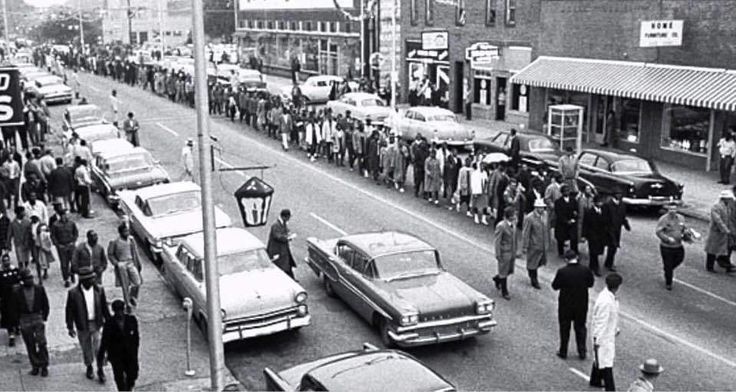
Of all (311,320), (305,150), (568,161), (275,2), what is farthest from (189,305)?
(275,2)

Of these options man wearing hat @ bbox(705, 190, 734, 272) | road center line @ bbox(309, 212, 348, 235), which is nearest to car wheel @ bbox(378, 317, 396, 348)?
road center line @ bbox(309, 212, 348, 235)

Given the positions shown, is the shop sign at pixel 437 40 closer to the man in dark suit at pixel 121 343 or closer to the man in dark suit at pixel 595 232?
the man in dark suit at pixel 595 232

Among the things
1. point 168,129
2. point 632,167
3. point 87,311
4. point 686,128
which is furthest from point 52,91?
point 87,311

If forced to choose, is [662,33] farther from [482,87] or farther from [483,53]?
[482,87]

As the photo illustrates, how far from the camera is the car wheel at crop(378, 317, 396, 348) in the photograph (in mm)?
12875

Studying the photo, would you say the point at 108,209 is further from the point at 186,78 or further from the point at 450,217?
the point at 186,78

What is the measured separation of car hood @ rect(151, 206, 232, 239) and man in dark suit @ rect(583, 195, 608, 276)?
7.07 meters

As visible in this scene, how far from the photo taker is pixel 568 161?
22.0 metres

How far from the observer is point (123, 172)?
23047 millimetres

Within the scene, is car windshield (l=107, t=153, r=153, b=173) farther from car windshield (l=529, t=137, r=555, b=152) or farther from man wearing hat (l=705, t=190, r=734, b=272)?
man wearing hat (l=705, t=190, r=734, b=272)

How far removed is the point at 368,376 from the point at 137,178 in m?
14.9

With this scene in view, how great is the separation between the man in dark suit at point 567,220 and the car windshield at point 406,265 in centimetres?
432

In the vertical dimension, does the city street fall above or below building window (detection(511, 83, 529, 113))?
below

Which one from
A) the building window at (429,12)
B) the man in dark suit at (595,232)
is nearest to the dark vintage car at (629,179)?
the man in dark suit at (595,232)
